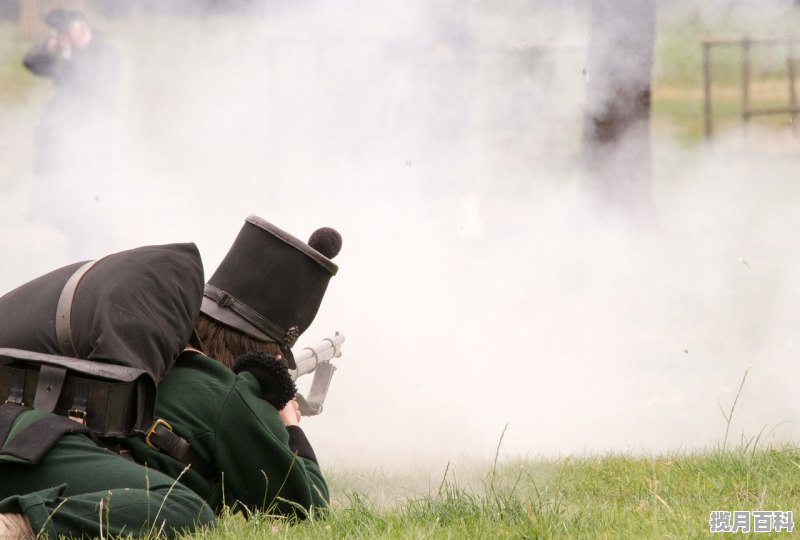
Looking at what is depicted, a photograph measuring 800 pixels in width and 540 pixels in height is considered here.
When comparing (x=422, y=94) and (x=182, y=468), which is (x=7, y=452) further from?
(x=422, y=94)

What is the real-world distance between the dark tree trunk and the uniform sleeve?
4.48 metres

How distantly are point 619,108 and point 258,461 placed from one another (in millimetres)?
4914

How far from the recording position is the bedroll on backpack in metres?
2.68

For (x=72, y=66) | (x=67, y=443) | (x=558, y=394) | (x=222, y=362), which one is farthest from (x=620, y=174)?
(x=67, y=443)

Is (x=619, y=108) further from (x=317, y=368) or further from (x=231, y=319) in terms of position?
(x=231, y=319)

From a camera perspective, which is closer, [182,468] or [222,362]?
[182,468]

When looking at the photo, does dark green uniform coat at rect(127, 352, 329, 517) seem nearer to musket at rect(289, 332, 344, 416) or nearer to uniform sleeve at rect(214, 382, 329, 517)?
uniform sleeve at rect(214, 382, 329, 517)

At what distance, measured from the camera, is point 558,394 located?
222 inches

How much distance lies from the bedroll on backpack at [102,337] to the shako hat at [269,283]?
358mm

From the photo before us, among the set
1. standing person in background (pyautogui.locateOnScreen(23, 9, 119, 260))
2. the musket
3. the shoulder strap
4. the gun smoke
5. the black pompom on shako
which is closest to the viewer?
the shoulder strap

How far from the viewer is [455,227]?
675 centimetres

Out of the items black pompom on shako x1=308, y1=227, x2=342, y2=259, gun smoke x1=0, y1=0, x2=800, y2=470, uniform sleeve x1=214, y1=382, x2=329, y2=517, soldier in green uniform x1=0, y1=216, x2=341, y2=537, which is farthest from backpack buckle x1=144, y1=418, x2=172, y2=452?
gun smoke x1=0, y1=0, x2=800, y2=470

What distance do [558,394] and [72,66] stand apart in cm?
401

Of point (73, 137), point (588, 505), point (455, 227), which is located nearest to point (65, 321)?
point (588, 505)
